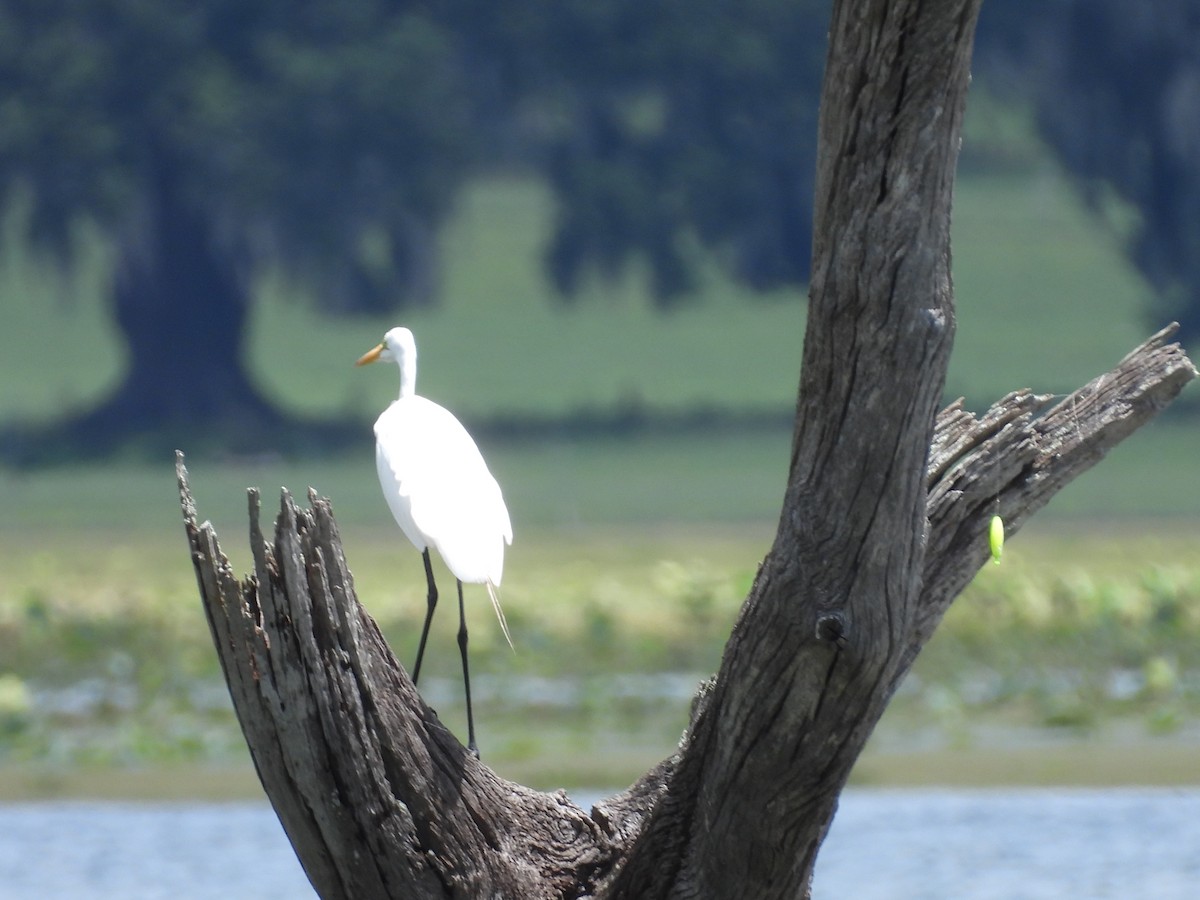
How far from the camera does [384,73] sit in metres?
26.5

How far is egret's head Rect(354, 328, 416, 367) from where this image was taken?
5.71 meters

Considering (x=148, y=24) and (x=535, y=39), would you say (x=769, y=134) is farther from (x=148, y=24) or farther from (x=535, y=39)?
(x=148, y=24)

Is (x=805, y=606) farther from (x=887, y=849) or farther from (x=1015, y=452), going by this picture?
(x=887, y=849)

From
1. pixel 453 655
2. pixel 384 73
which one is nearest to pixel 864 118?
pixel 453 655

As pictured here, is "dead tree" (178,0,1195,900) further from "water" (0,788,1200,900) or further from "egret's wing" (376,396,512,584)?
"water" (0,788,1200,900)

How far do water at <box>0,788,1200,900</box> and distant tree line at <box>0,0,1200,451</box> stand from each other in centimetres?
1638

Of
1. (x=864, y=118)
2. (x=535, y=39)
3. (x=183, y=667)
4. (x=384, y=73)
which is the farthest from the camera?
(x=535, y=39)

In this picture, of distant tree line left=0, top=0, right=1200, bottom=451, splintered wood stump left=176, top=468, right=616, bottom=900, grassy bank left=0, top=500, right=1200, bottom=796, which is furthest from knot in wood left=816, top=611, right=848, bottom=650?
distant tree line left=0, top=0, right=1200, bottom=451

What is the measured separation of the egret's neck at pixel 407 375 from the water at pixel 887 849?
333 centimetres

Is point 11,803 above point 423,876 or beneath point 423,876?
above

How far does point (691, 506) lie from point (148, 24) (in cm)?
1178

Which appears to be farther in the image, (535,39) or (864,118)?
(535,39)

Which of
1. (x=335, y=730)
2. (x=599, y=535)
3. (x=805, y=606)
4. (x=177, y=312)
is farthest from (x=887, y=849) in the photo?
(x=177, y=312)

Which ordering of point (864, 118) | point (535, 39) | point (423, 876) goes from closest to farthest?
point (864, 118), point (423, 876), point (535, 39)
